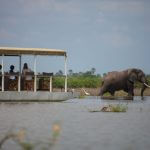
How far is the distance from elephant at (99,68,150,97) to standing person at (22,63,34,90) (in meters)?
14.4

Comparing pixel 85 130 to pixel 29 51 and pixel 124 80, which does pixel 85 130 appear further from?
pixel 124 80

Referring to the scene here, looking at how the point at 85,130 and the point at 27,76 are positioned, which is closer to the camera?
the point at 85,130

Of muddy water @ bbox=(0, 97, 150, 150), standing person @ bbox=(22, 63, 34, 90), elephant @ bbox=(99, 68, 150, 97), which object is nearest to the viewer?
muddy water @ bbox=(0, 97, 150, 150)

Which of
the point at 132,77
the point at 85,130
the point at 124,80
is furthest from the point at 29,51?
the point at 124,80

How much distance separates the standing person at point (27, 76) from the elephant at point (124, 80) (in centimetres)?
1444

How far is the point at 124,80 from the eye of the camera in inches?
2014

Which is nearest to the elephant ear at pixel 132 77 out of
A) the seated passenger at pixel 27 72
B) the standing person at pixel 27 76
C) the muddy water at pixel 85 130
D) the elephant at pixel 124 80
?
the elephant at pixel 124 80

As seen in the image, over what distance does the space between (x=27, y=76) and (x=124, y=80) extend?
1719 centimetres

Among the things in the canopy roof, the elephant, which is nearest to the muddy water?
the canopy roof

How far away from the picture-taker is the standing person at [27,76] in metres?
35.3

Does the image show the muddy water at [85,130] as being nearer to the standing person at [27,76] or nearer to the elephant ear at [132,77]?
the standing person at [27,76]

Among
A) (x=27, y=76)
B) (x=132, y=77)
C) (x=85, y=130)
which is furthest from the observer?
(x=132, y=77)

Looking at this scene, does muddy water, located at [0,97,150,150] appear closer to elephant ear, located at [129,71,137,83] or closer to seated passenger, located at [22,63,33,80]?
seated passenger, located at [22,63,33,80]

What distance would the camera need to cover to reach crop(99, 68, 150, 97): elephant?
49750 millimetres
